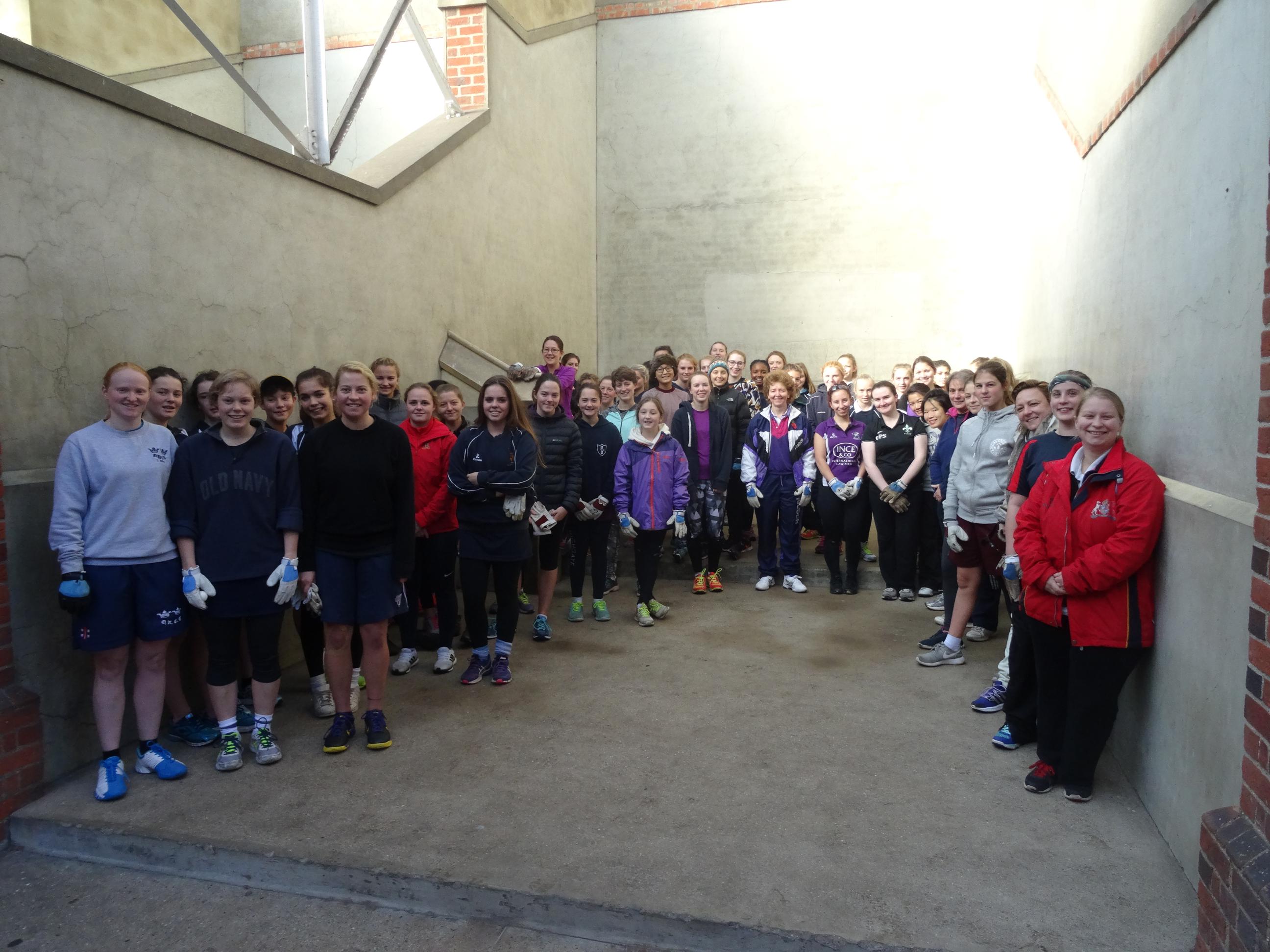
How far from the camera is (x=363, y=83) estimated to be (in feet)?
21.6

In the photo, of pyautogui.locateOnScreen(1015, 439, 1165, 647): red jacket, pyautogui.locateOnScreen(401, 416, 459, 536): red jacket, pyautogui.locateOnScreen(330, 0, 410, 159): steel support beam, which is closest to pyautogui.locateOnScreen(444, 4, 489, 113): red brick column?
pyautogui.locateOnScreen(330, 0, 410, 159): steel support beam

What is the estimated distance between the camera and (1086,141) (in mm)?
5668

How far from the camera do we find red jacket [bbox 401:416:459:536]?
5.18 m

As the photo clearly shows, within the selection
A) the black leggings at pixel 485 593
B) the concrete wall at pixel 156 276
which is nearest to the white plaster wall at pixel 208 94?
the concrete wall at pixel 156 276

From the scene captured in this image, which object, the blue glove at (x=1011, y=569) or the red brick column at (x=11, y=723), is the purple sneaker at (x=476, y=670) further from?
the blue glove at (x=1011, y=569)

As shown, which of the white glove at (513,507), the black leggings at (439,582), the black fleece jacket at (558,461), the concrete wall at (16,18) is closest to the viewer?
the white glove at (513,507)

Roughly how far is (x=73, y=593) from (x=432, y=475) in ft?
6.97

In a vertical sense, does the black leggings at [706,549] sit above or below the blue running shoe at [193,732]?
above

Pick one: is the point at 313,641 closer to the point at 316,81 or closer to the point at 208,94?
the point at 316,81

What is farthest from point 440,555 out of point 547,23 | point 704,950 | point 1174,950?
point 547,23

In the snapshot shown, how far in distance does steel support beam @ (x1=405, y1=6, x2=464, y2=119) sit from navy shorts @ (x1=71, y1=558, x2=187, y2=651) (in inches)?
217

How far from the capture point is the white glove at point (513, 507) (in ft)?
15.7

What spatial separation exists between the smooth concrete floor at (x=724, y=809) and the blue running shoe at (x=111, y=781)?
0.05 m

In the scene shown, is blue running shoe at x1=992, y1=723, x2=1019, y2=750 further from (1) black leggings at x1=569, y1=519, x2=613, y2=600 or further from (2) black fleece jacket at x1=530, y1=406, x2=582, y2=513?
(1) black leggings at x1=569, y1=519, x2=613, y2=600
